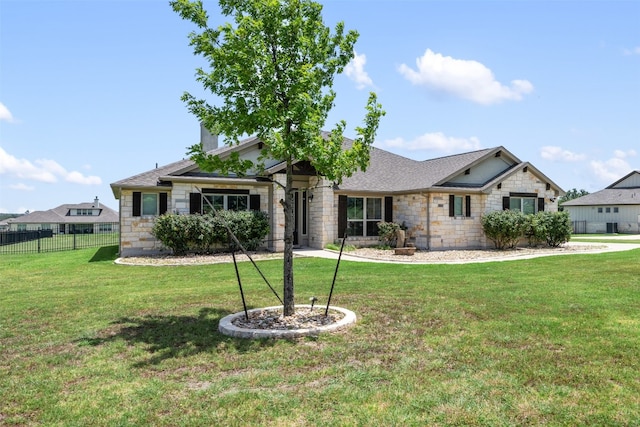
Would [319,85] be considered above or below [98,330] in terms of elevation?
above

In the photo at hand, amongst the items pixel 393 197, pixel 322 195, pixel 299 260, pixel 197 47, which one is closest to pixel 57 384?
pixel 197 47

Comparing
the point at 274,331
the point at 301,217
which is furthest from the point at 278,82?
the point at 301,217

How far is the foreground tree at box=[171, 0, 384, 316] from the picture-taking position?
6227 millimetres

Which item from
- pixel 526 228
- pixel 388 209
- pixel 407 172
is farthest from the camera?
pixel 407 172

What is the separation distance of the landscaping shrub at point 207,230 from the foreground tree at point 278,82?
962 centimetres

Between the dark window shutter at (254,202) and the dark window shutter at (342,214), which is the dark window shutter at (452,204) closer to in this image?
the dark window shutter at (342,214)

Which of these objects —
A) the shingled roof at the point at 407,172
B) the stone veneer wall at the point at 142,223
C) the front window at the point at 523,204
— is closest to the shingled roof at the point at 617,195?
the front window at the point at 523,204

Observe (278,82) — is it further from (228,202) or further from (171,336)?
(228,202)

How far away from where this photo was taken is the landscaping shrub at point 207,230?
1642 centimetres

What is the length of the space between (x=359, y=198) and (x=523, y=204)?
7.80m

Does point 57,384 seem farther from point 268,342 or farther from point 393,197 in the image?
point 393,197

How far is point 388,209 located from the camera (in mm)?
20922

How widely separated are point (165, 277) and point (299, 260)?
4592 mm

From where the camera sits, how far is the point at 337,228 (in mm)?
19406
